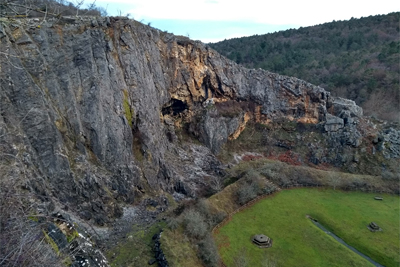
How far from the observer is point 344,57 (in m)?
62.5

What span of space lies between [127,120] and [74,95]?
14.7 feet

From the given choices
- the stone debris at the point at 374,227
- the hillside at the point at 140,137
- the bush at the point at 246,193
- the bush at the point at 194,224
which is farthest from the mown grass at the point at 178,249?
the stone debris at the point at 374,227

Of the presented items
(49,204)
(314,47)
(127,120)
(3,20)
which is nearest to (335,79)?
(314,47)

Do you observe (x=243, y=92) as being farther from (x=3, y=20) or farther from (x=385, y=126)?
(x=3, y=20)

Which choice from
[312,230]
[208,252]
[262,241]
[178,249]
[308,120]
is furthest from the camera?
[308,120]

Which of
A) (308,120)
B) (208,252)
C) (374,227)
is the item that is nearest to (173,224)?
(208,252)

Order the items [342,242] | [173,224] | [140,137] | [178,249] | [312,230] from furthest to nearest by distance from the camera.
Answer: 1. [140,137]
2. [312,230]
3. [342,242]
4. [173,224]
5. [178,249]

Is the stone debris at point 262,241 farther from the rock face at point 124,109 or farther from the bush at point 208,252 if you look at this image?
the rock face at point 124,109

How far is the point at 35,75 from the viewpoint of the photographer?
62.7 feet

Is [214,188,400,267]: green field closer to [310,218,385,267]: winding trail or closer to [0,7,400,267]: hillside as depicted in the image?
[310,218,385,267]: winding trail

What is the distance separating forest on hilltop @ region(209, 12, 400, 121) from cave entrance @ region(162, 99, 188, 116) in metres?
28.9

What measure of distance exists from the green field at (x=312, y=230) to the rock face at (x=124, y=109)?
668cm

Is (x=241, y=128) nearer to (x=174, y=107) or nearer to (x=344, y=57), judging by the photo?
(x=174, y=107)

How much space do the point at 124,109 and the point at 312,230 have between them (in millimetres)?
16647
